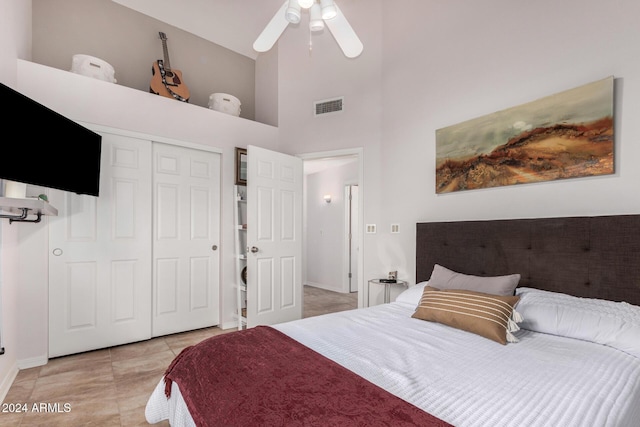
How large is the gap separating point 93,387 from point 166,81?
276 centimetres

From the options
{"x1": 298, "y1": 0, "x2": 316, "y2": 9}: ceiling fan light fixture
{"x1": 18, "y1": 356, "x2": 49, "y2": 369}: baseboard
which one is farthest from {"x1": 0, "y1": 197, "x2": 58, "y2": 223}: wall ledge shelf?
{"x1": 298, "y1": 0, "x2": 316, "y2": 9}: ceiling fan light fixture

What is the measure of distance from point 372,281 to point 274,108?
95.4 inches

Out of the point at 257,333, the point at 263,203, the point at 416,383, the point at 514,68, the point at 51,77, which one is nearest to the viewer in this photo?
the point at 416,383

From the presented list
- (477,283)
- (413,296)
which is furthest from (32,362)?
(477,283)

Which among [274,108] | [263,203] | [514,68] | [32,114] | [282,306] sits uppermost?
[274,108]

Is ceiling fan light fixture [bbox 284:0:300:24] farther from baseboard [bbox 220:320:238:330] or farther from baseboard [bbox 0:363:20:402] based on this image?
baseboard [bbox 220:320:238:330]

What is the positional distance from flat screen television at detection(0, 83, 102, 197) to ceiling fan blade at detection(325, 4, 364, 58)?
5.47ft

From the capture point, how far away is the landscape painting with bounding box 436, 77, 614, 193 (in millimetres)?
1962

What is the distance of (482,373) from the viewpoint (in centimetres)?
129

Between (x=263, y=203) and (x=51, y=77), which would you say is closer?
(x=51, y=77)

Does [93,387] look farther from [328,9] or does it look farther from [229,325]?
[328,9]

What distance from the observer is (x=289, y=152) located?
395 cm

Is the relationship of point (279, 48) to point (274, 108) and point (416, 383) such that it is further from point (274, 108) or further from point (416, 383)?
point (416, 383)

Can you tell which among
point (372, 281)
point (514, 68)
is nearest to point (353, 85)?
point (514, 68)
